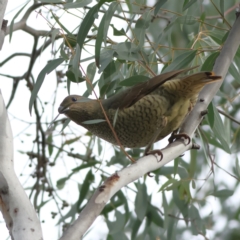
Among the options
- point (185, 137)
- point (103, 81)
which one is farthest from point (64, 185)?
point (185, 137)

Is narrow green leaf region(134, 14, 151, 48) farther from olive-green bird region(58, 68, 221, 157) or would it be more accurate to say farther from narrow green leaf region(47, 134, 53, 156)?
narrow green leaf region(47, 134, 53, 156)

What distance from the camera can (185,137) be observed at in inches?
89.4

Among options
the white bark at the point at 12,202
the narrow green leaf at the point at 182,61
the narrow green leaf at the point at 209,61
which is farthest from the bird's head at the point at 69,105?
the white bark at the point at 12,202

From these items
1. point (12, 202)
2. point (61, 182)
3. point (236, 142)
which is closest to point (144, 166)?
point (12, 202)

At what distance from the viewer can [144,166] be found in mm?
1962

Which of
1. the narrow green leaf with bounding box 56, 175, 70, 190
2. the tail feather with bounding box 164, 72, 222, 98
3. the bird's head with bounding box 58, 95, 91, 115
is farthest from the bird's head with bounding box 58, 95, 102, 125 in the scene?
the narrow green leaf with bounding box 56, 175, 70, 190

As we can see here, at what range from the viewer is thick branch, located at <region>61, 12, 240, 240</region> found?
166 cm

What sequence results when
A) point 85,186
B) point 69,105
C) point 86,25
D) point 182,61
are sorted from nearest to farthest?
1. point 86,25
2. point 182,61
3. point 69,105
4. point 85,186

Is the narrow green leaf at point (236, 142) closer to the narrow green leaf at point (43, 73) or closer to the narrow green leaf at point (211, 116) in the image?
the narrow green leaf at point (211, 116)

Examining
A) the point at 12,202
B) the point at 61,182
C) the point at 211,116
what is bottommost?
the point at 12,202

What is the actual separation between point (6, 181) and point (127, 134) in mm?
974

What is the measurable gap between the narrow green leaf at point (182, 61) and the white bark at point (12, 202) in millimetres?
860

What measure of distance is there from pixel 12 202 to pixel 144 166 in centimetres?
47

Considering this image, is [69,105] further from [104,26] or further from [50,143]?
[50,143]
